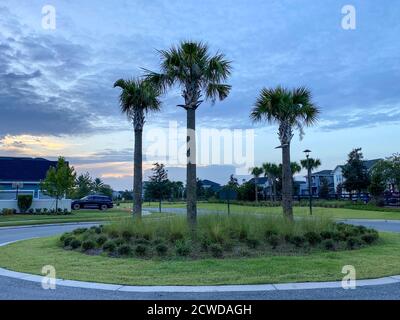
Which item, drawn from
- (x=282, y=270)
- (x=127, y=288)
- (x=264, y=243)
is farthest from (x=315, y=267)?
(x=127, y=288)

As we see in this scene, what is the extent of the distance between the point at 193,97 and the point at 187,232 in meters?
4.73

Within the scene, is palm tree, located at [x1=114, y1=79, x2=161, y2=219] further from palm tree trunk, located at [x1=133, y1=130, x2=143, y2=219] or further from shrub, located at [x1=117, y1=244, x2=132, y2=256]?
shrub, located at [x1=117, y1=244, x2=132, y2=256]

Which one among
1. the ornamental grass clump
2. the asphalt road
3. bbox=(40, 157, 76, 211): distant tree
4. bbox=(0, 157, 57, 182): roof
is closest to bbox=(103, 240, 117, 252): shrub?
the ornamental grass clump

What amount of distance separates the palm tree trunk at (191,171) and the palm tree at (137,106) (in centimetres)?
470

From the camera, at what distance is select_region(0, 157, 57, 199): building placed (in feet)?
149

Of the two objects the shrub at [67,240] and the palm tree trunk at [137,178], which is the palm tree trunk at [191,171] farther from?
the palm tree trunk at [137,178]

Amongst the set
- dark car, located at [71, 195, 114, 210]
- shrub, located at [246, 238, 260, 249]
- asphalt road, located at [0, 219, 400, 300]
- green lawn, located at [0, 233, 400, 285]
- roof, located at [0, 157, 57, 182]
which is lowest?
asphalt road, located at [0, 219, 400, 300]

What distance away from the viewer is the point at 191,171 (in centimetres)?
1410

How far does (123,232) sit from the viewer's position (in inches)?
527

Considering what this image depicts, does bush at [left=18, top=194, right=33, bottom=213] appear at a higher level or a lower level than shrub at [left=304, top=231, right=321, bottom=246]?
higher

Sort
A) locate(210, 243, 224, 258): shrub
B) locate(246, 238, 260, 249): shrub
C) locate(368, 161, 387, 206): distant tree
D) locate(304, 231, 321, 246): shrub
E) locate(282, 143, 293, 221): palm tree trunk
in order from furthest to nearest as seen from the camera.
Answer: locate(368, 161, 387, 206): distant tree
locate(282, 143, 293, 221): palm tree trunk
locate(304, 231, 321, 246): shrub
locate(246, 238, 260, 249): shrub
locate(210, 243, 224, 258): shrub

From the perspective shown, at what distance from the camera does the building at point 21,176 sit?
4553cm

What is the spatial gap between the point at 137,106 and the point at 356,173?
158 feet
